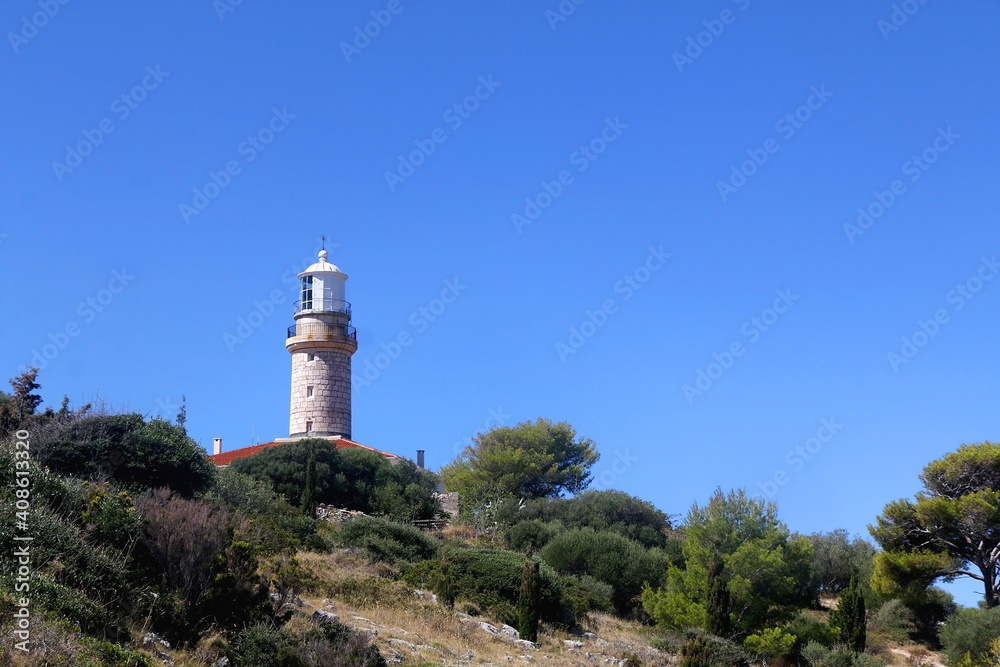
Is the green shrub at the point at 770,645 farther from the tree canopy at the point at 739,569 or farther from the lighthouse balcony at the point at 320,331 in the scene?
the lighthouse balcony at the point at 320,331

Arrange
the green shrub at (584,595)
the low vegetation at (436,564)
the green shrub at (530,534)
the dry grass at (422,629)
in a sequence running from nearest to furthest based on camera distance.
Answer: the low vegetation at (436,564) < the dry grass at (422,629) < the green shrub at (584,595) < the green shrub at (530,534)

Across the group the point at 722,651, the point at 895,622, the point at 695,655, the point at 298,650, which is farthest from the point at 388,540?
the point at 895,622

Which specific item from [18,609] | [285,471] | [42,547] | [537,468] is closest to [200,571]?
[42,547]

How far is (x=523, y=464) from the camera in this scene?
138 feet

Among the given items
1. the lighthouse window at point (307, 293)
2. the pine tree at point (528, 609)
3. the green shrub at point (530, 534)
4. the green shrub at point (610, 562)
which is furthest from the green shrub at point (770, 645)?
the lighthouse window at point (307, 293)

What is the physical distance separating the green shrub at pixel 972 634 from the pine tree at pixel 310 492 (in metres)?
17.4

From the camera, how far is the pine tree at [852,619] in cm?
2634

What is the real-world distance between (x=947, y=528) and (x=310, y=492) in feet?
62.7

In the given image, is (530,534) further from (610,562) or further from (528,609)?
(528,609)

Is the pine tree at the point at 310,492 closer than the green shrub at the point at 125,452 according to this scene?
No

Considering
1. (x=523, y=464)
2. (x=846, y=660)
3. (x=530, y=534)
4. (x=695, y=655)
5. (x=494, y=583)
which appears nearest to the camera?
(x=695, y=655)

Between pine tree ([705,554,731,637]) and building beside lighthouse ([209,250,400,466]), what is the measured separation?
19.6m

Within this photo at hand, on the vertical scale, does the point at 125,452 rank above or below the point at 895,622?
above

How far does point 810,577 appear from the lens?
32.6 m
